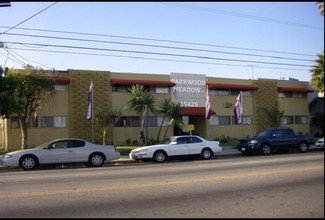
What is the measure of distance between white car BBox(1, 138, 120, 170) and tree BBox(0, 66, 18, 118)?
8.81 m

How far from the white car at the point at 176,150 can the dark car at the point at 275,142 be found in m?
2.57

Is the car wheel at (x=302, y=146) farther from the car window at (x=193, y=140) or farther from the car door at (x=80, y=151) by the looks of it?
the car door at (x=80, y=151)

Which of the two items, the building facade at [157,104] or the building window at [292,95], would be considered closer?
the building facade at [157,104]

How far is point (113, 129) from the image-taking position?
36062mm

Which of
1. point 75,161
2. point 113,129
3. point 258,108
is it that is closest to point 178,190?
point 75,161

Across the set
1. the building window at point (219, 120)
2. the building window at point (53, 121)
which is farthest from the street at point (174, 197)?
the building window at point (219, 120)

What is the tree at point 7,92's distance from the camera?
27.4 metres

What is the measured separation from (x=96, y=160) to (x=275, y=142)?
1063 centimetres

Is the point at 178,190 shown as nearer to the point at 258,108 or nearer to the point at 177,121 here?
the point at 177,121

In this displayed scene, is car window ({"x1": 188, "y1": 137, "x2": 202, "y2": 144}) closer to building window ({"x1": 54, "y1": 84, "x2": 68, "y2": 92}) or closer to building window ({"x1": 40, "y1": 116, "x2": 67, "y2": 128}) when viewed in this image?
building window ({"x1": 40, "y1": 116, "x2": 67, "y2": 128})

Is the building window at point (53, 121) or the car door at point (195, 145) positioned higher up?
the building window at point (53, 121)

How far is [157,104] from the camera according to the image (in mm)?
38406

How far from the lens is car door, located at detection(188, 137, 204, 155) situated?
2273 cm

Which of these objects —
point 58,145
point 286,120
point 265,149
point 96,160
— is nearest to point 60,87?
point 58,145
